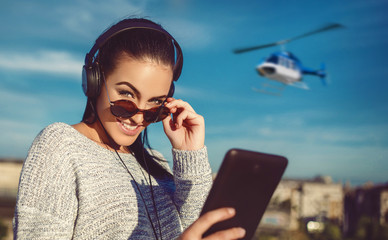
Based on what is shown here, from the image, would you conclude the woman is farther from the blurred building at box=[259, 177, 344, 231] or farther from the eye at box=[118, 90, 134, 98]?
the blurred building at box=[259, 177, 344, 231]

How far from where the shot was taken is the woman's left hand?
1830mm

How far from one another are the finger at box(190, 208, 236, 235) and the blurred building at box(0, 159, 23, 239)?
4799 cm

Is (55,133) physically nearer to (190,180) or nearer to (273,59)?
(190,180)

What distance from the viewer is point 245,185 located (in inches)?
45.6

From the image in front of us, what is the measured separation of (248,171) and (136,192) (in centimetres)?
67

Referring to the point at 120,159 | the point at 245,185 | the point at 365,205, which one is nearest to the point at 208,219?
the point at 245,185

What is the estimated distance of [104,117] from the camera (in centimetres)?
170

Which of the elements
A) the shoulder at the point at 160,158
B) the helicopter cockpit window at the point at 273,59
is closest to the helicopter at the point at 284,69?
the helicopter cockpit window at the point at 273,59

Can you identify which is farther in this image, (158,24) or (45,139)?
(158,24)

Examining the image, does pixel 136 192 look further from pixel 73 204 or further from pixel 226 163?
pixel 226 163

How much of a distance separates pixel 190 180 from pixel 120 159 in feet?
1.06

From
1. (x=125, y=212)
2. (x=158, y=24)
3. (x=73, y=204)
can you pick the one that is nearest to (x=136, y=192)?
(x=125, y=212)

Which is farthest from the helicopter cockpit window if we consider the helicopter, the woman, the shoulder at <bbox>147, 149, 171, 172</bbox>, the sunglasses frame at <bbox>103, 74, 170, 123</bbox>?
the sunglasses frame at <bbox>103, 74, 170, 123</bbox>

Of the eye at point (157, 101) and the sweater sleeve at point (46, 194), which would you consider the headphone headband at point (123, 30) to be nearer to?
the eye at point (157, 101)
